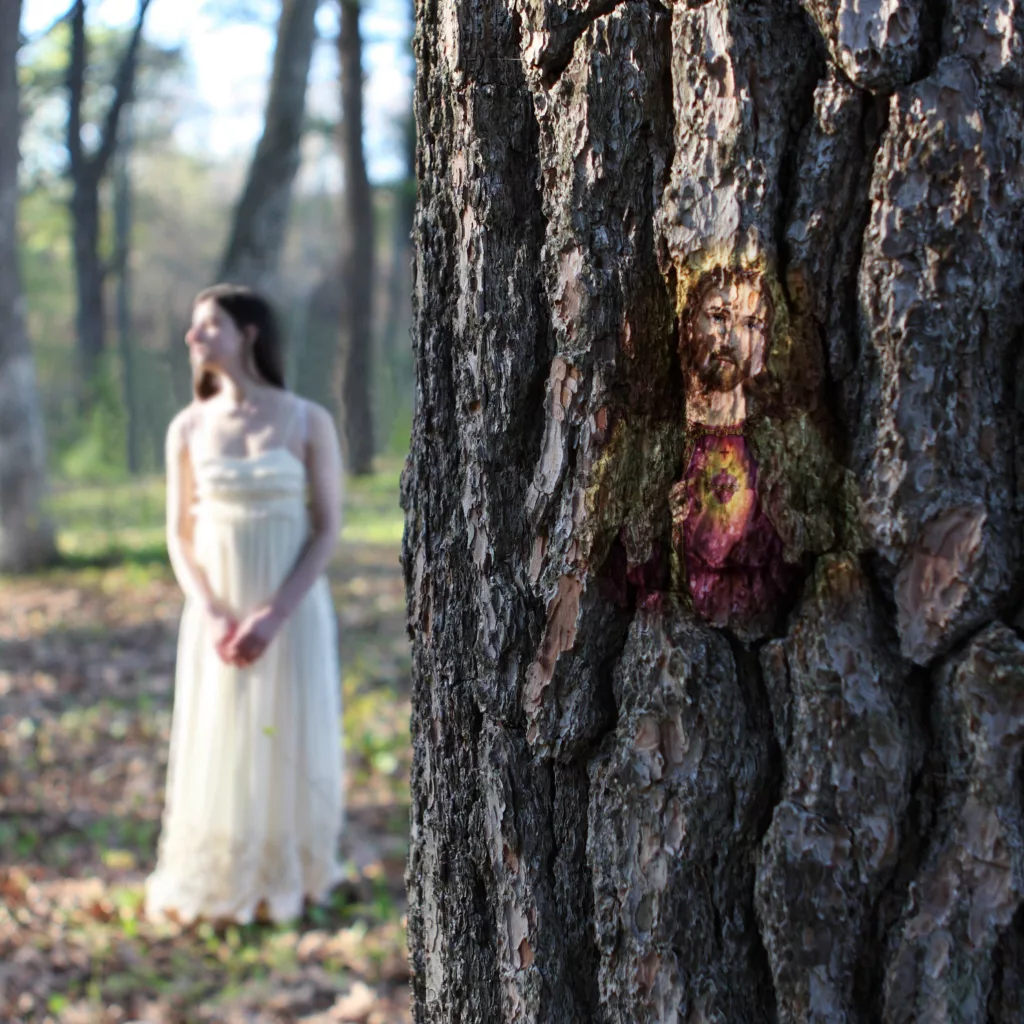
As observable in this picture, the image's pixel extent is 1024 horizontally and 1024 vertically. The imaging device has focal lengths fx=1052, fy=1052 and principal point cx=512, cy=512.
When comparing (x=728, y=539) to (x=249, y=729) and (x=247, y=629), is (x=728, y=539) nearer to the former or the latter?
(x=247, y=629)

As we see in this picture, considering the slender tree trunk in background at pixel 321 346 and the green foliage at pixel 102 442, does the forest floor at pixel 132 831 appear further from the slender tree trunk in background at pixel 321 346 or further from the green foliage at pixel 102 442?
the slender tree trunk in background at pixel 321 346

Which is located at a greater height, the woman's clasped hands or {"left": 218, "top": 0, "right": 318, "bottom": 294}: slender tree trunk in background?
{"left": 218, "top": 0, "right": 318, "bottom": 294}: slender tree trunk in background

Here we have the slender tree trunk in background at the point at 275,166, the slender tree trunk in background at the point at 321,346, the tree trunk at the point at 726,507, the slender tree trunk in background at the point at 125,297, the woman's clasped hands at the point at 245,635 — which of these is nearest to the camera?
the tree trunk at the point at 726,507

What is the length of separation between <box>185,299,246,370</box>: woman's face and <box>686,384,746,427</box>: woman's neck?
3.19 m

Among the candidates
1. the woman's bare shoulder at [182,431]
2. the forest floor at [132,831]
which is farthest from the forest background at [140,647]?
the woman's bare shoulder at [182,431]

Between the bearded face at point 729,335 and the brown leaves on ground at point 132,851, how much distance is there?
9.88ft

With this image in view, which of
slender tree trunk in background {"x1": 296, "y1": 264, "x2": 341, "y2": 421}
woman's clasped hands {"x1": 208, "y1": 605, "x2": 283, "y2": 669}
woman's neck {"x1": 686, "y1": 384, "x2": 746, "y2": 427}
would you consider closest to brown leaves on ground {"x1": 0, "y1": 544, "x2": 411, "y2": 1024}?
woman's clasped hands {"x1": 208, "y1": 605, "x2": 283, "y2": 669}

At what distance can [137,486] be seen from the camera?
59.4 feet

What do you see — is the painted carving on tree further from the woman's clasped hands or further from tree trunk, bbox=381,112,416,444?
tree trunk, bbox=381,112,416,444

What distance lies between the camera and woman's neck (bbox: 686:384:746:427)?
1.12 meters

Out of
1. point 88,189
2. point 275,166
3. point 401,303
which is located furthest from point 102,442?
point 401,303

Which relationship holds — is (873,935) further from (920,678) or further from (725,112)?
(725,112)

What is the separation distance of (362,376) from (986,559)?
1649cm

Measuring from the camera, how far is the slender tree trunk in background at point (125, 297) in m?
23.1
